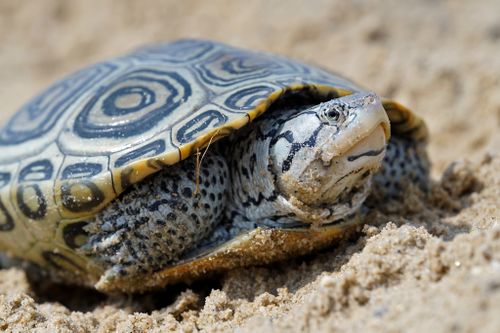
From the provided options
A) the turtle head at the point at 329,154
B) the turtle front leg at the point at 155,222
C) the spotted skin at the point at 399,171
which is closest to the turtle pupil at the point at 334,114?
the turtle head at the point at 329,154

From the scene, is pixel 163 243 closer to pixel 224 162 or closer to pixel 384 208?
pixel 224 162

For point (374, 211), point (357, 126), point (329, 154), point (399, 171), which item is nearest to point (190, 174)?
point (329, 154)

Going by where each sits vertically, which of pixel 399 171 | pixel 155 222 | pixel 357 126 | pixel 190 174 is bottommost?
pixel 399 171

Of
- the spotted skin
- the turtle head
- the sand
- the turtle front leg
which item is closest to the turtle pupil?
the turtle head

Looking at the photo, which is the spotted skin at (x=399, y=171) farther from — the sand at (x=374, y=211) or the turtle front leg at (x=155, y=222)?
the turtle front leg at (x=155, y=222)

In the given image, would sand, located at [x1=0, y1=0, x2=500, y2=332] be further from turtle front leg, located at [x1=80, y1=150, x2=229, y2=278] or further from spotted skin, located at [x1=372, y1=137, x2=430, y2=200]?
turtle front leg, located at [x1=80, y1=150, x2=229, y2=278]

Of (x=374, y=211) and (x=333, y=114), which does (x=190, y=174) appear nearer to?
(x=333, y=114)
